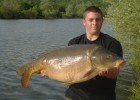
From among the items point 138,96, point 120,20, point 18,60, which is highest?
point 120,20

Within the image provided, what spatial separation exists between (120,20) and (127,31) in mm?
582

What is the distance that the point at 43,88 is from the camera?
46.9ft

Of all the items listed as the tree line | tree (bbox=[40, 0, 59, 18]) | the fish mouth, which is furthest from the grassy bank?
tree (bbox=[40, 0, 59, 18])

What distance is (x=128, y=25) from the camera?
1301 centimetres

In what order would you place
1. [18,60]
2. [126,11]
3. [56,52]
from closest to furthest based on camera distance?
1. [56,52]
2. [126,11]
3. [18,60]

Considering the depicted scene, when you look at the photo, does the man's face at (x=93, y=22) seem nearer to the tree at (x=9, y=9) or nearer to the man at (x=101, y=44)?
the man at (x=101, y=44)

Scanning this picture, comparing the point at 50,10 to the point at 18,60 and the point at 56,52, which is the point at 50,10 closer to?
the point at 18,60

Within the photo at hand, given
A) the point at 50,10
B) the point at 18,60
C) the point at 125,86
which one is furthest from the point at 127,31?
the point at 50,10

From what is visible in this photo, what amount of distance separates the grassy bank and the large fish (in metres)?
8.02

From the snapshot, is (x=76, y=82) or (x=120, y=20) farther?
(x=120, y=20)

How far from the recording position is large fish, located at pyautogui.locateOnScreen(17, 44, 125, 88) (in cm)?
383

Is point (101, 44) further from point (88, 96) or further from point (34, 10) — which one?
point (34, 10)

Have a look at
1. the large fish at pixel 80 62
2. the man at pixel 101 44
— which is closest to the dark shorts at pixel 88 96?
the man at pixel 101 44

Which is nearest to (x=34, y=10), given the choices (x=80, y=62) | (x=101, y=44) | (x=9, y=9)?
(x=9, y=9)
